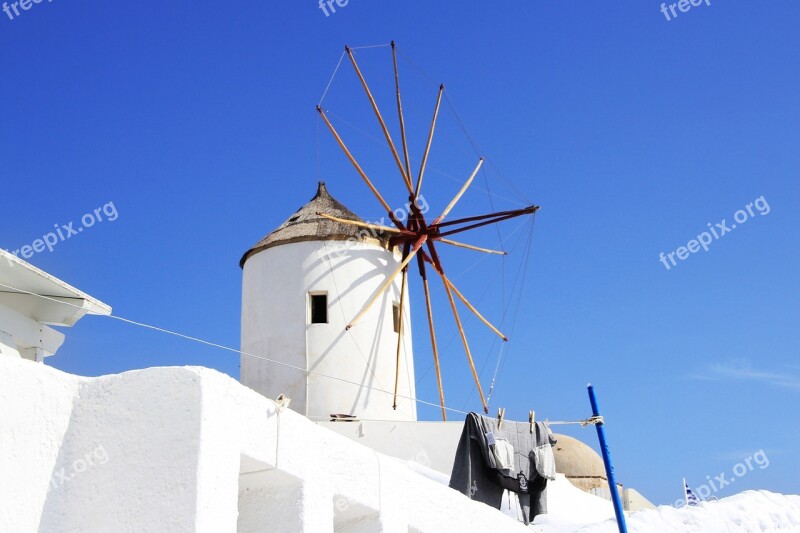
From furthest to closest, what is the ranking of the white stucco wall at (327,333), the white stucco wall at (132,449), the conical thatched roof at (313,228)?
the conical thatched roof at (313,228) < the white stucco wall at (327,333) < the white stucco wall at (132,449)

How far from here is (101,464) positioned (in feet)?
10.6

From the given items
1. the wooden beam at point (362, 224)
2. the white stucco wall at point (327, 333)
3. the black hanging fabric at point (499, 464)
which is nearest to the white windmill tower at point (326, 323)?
the white stucco wall at point (327, 333)

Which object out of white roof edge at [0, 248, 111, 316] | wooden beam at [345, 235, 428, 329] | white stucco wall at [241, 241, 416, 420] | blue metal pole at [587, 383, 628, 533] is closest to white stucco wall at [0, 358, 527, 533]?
white roof edge at [0, 248, 111, 316]

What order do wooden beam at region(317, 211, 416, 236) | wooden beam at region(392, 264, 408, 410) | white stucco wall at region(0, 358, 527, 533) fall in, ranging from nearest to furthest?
white stucco wall at region(0, 358, 527, 533) < wooden beam at region(392, 264, 408, 410) < wooden beam at region(317, 211, 416, 236)

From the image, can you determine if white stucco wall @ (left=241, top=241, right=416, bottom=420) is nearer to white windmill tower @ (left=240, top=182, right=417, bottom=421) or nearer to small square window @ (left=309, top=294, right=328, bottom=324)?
white windmill tower @ (left=240, top=182, right=417, bottom=421)

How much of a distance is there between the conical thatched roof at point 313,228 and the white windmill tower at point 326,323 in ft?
0.06

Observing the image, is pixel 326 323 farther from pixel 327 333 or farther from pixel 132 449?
pixel 132 449

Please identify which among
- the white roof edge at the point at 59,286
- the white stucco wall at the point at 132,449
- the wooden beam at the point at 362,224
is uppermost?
the wooden beam at the point at 362,224

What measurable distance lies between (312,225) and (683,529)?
25.9 feet

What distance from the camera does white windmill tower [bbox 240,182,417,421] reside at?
13.4 metres

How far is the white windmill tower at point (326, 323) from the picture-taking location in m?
13.4

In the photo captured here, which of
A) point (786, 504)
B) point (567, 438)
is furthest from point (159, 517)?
point (567, 438)

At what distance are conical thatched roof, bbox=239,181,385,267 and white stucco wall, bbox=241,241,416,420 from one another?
0.38 ft

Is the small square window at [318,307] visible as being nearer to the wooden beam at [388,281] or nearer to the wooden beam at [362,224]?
the wooden beam at [388,281]
